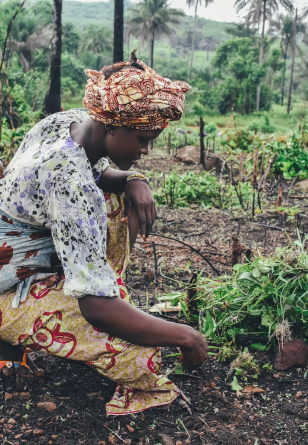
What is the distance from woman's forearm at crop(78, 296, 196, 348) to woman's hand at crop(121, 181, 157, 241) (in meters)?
0.49

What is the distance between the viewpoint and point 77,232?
4.53ft

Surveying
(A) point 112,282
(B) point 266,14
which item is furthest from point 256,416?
(B) point 266,14

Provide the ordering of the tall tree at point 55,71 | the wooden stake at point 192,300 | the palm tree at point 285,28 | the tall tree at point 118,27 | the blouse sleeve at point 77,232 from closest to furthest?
1. the blouse sleeve at point 77,232
2. the wooden stake at point 192,300
3. the tall tree at point 118,27
4. the tall tree at point 55,71
5. the palm tree at point 285,28

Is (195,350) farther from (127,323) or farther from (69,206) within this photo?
(69,206)

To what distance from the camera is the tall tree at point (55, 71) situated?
1093cm

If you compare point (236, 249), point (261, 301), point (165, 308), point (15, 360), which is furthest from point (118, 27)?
point (15, 360)

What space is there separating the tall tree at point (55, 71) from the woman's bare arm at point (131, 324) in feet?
34.1

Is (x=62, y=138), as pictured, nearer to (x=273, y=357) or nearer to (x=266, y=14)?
(x=273, y=357)

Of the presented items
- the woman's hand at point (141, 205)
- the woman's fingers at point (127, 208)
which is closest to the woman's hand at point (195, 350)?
the woman's hand at point (141, 205)

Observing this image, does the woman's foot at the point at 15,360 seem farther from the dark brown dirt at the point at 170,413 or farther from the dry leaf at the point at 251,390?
the dry leaf at the point at 251,390

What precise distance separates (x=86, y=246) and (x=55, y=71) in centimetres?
1119

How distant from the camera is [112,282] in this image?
1438 mm

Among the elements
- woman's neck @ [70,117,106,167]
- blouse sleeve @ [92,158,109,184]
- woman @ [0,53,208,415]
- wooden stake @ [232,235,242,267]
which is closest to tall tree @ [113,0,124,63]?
wooden stake @ [232,235,242,267]

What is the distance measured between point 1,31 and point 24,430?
28.6 metres
